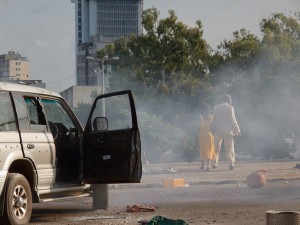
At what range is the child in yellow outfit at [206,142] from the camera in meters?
24.3

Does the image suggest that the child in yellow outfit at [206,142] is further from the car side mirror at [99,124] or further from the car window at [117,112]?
the car side mirror at [99,124]

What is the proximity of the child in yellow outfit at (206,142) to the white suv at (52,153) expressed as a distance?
11.4 metres

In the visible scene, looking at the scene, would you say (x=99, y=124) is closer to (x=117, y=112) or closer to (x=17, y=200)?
(x=17, y=200)

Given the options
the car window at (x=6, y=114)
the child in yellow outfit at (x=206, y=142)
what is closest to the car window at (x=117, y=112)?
the child in yellow outfit at (x=206, y=142)

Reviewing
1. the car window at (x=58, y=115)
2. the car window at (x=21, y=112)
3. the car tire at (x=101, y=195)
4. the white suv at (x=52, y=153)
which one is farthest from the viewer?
the car tire at (x=101, y=195)

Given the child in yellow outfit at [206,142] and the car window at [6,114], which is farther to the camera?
the child in yellow outfit at [206,142]

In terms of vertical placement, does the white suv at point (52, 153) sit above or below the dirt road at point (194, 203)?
above

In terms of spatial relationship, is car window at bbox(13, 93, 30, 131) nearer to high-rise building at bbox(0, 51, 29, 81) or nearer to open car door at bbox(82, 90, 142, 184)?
open car door at bbox(82, 90, 142, 184)

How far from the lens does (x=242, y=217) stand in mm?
11766

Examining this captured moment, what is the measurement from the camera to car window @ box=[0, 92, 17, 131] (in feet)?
35.8

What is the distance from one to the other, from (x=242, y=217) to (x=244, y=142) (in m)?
27.5

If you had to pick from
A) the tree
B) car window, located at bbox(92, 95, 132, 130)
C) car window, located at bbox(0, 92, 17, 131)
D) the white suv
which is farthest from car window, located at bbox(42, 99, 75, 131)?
the tree

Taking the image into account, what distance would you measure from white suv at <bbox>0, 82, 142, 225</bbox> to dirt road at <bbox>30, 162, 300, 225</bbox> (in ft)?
1.66

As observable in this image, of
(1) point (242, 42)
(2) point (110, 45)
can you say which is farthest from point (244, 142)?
(2) point (110, 45)
